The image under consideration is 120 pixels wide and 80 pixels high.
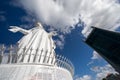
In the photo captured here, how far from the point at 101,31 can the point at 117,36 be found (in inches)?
198

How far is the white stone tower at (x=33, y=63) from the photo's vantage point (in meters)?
25.7

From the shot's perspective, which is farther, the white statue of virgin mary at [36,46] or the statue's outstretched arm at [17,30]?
the statue's outstretched arm at [17,30]

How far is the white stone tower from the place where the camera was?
2573 cm

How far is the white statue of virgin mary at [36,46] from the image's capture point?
92.4 feet

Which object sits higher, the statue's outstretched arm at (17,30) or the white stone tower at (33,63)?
the statue's outstretched arm at (17,30)

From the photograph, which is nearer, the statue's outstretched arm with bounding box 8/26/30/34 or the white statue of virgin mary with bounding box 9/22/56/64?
the white statue of virgin mary with bounding box 9/22/56/64

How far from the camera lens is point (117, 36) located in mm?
40125

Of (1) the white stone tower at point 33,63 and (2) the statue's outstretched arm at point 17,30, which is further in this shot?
(2) the statue's outstretched arm at point 17,30

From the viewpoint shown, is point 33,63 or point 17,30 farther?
→ point 17,30

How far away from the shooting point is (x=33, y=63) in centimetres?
2712

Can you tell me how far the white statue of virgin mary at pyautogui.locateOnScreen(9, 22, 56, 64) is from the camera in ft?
92.4

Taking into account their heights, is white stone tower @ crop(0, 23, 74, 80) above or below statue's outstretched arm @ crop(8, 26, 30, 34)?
below

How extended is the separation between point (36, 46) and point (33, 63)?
176 inches

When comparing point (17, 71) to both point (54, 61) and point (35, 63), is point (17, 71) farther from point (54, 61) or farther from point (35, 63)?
point (54, 61)
